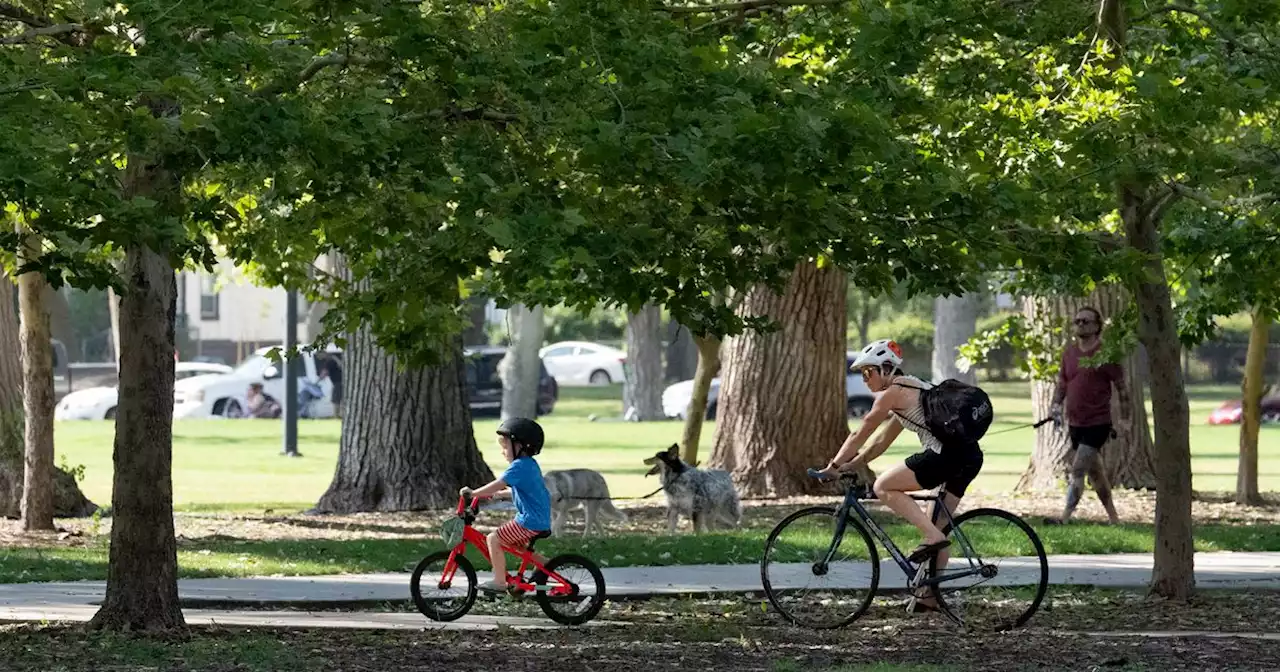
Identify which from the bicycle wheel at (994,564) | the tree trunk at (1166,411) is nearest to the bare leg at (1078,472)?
the tree trunk at (1166,411)

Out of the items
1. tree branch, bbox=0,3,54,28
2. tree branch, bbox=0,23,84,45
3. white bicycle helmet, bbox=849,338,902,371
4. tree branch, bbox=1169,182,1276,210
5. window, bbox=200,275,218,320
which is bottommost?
white bicycle helmet, bbox=849,338,902,371

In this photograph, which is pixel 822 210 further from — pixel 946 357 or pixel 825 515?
pixel 946 357

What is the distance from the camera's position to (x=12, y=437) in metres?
18.8

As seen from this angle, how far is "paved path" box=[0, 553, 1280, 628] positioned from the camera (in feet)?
37.0

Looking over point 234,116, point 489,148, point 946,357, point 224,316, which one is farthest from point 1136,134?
point 224,316

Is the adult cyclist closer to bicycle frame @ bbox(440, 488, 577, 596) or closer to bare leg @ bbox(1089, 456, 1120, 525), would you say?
bicycle frame @ bbox(440, 488, 577, 596)

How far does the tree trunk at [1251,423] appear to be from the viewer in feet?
64.4

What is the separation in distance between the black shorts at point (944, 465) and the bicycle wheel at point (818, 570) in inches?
20.0

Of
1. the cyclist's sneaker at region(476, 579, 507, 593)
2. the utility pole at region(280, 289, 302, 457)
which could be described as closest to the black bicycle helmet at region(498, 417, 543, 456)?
the cyclist's sneaker at region(476, 579, 507, 593)

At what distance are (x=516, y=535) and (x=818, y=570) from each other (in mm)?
1818

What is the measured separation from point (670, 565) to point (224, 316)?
66.4 meters

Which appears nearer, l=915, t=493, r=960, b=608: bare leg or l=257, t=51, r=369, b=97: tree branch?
l=257, t=51, r=369, b=97: tree branch

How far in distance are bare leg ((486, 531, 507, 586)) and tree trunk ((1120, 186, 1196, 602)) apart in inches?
145

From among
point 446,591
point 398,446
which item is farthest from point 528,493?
point 398,446
